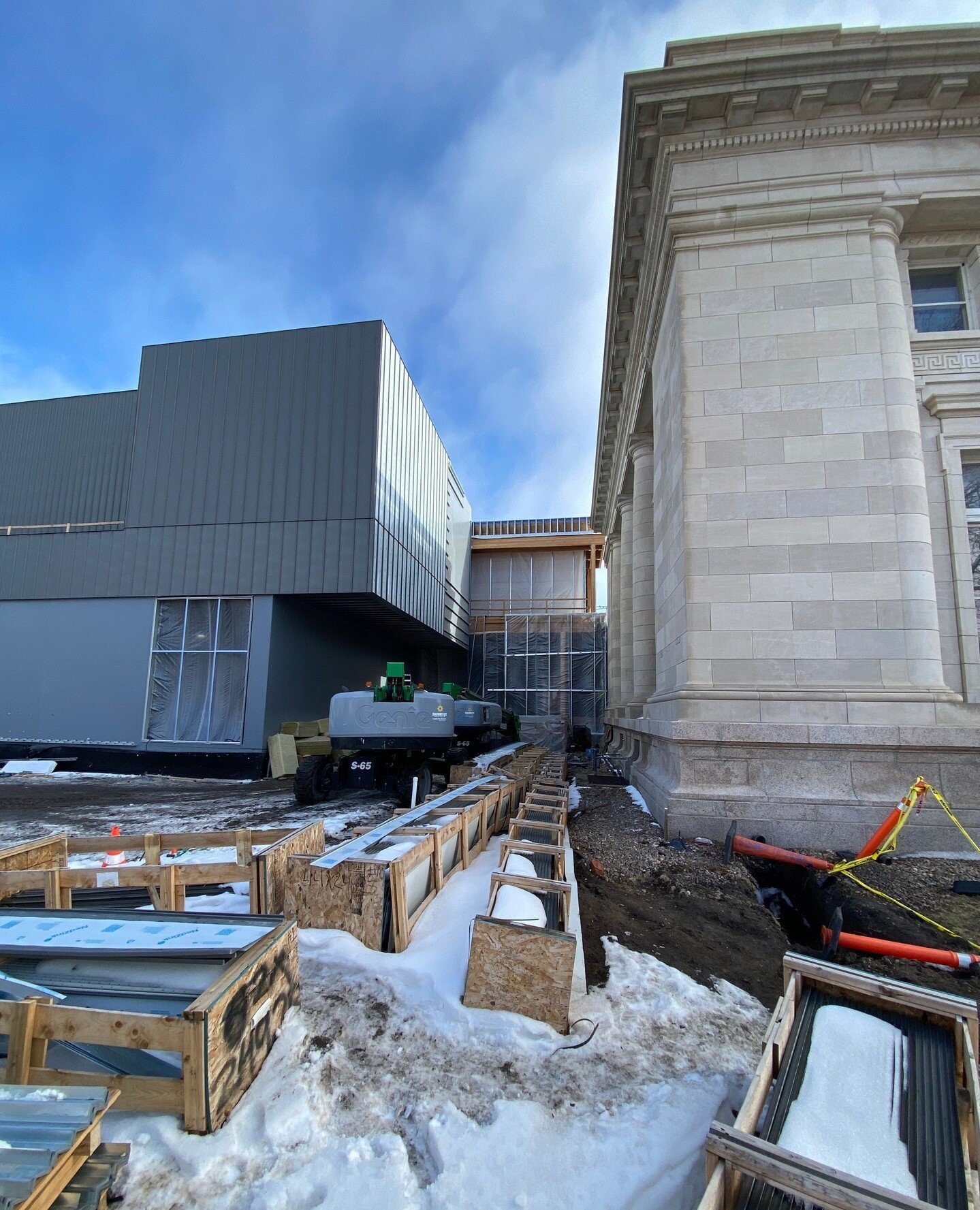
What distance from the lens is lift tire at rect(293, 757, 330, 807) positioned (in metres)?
10.4

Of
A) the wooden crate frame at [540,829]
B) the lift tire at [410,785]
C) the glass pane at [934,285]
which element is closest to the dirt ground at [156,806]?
the lift tire at [410,785]

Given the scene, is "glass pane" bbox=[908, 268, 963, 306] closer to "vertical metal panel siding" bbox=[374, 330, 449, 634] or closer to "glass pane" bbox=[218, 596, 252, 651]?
"vertical metal panel siding" bbox=[374, 330, 449, 634]

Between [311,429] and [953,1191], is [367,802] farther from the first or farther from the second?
[311,429]

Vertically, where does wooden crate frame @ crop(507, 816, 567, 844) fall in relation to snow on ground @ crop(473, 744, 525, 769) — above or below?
above

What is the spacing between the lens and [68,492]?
735 inches

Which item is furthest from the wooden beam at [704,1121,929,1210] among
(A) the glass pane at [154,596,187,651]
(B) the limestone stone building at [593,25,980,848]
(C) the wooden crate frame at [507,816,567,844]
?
(A) the glass pane at [154,596,187,651]

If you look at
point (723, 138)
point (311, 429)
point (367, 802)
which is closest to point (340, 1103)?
point (367, 802)

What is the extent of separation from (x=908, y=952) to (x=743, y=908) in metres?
1.45

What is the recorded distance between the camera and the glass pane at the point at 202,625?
1666 centimetres

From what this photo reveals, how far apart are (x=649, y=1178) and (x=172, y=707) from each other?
17083 millimetres

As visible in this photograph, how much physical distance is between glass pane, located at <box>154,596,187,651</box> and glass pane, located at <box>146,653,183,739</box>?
325mm

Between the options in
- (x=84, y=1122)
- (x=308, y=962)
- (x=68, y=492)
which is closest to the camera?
(x=84, y=1122)

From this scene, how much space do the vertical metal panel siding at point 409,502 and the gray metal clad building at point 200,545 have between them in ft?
0.54

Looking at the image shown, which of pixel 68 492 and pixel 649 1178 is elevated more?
pixel 68 492
